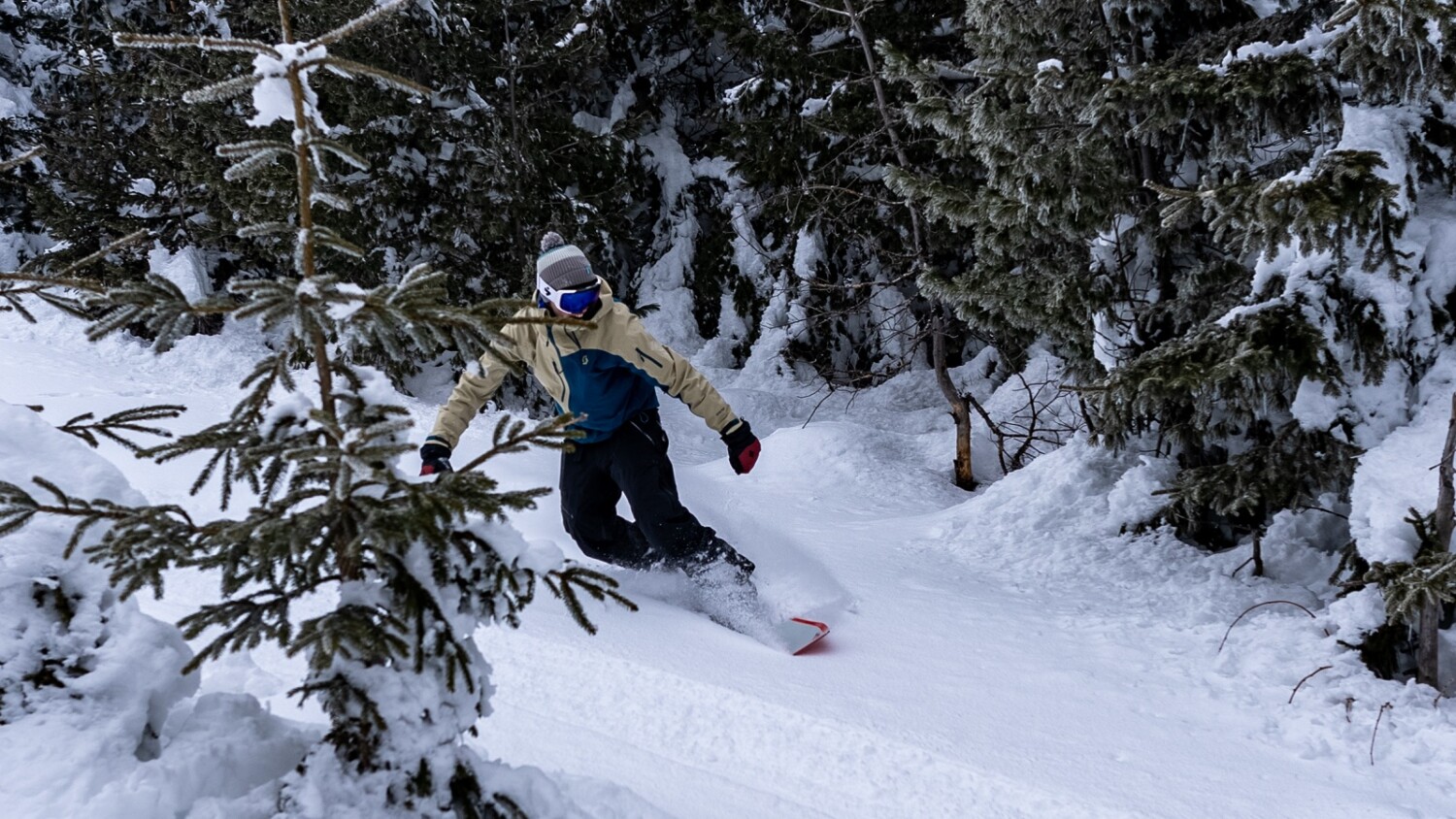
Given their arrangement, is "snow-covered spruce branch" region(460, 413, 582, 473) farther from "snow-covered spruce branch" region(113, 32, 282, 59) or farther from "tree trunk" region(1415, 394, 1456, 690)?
"tree trunk" region(1415, 394, 1456, 690)

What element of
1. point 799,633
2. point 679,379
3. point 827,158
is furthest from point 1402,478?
point 827,158

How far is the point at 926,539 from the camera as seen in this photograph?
612cm

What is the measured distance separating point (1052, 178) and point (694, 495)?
10.5 ft

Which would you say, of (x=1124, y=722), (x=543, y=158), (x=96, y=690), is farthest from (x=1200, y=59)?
(x=543, y=158)

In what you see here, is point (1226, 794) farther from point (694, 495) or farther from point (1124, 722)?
point (694, 495)

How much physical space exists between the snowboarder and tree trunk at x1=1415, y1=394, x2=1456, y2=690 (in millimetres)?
2883

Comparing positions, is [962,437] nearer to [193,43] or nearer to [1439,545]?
[1439,545]

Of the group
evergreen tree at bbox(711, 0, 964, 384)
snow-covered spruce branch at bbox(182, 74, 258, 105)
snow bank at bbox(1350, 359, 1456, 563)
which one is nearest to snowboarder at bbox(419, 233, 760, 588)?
snow-covered spruce branch at bbox(182, 74, 258, 105)

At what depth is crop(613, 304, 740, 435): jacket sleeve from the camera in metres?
4.38

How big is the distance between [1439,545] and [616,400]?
3.62 meters

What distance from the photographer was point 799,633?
407 cm

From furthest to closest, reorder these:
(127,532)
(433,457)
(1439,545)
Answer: (433,457), (1439,545), (127,532)

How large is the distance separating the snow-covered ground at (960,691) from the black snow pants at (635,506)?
251 millimetres

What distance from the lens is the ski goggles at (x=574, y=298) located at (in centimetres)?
419
